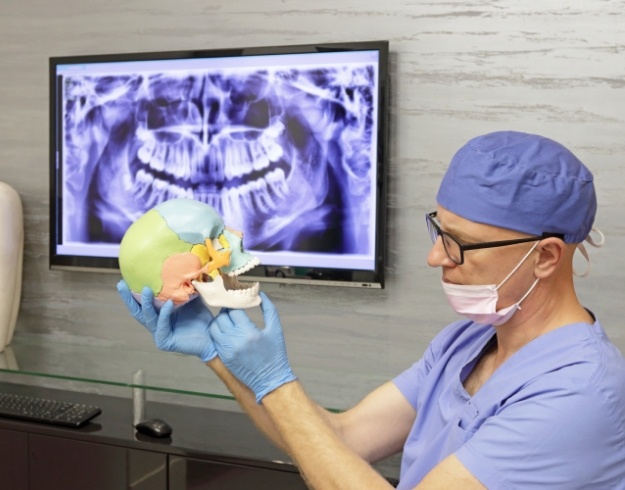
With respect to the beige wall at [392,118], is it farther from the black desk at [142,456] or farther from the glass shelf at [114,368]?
the black desk at [142,456]

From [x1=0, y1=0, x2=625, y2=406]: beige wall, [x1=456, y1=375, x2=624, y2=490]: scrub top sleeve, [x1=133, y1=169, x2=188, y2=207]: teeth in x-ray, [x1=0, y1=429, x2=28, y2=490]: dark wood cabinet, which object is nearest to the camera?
[x1=456, y1=375, x2=624, y2=490]: scrub top sleeve

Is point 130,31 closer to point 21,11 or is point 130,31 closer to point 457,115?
point 21,11

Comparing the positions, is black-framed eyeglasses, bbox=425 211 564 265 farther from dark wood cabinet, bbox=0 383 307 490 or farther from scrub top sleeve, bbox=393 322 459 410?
dark wood cabinet, bbox=0 383 307 490

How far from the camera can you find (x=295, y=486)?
2320 millimetres

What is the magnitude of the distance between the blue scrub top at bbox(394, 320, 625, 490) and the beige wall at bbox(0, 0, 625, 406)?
40.3 inches

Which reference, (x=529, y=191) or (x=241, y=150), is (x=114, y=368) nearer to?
(x=241, y=150)

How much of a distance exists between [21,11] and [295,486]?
1878 millimetres

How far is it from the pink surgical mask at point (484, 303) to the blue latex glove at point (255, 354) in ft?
1.10

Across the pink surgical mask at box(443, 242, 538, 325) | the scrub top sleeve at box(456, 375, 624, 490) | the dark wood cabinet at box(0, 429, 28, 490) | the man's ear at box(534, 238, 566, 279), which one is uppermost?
the man's ear at box(534, 238, 566, 279)

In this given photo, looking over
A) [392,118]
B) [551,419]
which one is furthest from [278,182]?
[551,419]

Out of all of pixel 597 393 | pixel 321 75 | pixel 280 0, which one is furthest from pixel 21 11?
pixel 597 393

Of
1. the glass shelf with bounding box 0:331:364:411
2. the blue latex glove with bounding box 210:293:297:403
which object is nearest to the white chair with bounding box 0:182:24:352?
the glass shelf with bounding box 0:331:364:411

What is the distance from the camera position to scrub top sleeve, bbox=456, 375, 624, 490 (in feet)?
4.29

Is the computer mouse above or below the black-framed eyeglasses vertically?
below
